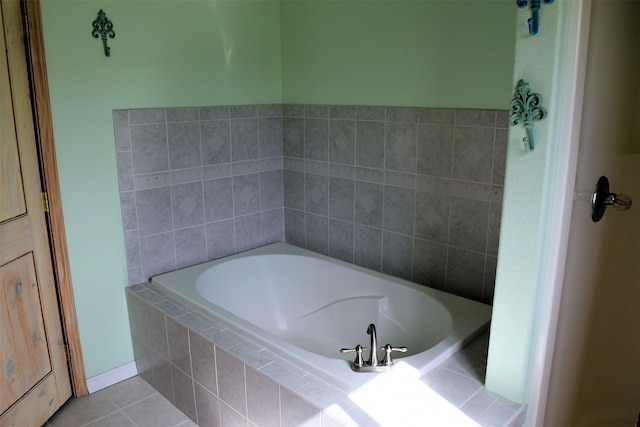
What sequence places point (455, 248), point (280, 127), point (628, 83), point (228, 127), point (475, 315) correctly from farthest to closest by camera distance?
point (280, 127) < point (228, 127) < point (455, 248) < point (475, 315) < point (628, 83)

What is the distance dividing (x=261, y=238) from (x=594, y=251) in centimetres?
196

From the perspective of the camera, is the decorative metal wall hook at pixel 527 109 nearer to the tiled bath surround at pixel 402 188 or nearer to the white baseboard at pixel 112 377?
the tiled bath surround at pixel 402 188

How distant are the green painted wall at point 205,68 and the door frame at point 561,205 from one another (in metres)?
0.71

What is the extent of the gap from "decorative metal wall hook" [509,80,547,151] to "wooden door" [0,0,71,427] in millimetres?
1859

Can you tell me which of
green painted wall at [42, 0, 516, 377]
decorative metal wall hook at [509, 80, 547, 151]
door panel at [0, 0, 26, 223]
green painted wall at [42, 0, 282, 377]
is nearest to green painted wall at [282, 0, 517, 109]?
green painted wall at [42, 0, 516, 377]

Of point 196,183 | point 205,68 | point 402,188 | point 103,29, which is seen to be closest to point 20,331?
point 196,183

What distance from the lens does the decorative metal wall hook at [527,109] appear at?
56.4 inches

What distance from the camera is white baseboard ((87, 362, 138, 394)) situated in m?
2.52

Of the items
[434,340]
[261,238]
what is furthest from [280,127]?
[434,340]

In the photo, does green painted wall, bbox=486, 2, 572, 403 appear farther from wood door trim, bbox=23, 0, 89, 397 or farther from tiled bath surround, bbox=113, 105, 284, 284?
wood door trim, bbox=23, 0, 89, 397

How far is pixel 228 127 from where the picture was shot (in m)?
2.84

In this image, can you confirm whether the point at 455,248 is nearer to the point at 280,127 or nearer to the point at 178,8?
the point at 280,127

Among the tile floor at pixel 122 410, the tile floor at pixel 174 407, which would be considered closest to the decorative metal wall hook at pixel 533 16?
the tile floor at pixel 174 407

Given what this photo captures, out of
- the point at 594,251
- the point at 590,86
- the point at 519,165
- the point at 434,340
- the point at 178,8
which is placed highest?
the point at 178,8
